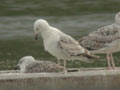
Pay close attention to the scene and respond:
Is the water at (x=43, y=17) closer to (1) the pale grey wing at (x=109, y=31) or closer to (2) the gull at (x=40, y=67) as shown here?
(1) the pale grey wing at (x=109, y=31)

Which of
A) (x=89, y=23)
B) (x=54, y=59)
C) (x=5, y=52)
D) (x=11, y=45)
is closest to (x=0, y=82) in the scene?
(x=54, y=59)

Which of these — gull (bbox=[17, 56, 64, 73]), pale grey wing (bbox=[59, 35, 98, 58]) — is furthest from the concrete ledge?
pale grey wing (bbox=[59, 35, 98, 58])

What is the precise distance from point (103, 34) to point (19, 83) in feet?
7.06

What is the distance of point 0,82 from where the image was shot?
8.78 meters

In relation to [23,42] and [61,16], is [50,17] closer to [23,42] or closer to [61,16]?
[61,16]

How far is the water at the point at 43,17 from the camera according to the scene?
1532 centimetres

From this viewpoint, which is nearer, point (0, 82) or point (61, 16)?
point (0, 82)

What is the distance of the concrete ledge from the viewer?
346 inches

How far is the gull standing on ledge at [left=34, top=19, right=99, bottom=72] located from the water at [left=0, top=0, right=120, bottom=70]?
4.40 m

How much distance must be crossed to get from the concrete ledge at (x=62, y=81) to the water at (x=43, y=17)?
4.48 m

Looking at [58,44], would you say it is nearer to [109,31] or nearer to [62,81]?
[62,81]

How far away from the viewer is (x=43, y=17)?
21.7m

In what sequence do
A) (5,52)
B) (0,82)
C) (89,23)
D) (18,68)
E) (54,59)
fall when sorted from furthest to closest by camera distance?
(89,23) → (5,52) → (54,59) → (18,68) → (0,82)

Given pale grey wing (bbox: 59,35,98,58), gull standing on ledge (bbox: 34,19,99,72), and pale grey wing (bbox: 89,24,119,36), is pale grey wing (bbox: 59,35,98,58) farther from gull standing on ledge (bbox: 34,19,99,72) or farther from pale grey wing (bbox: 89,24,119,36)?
pale grey wing (bbox: 89,24,119,36)
